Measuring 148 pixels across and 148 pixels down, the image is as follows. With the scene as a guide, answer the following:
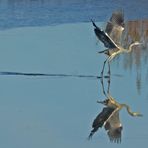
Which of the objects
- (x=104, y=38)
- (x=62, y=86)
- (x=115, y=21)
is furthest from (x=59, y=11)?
(x=62, y=86)

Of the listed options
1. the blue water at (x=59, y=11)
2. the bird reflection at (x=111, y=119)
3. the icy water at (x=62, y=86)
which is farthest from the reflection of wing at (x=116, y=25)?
the blue water at (x=59, y=11)

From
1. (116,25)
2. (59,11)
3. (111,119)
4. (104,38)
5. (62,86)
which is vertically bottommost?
(111,119)

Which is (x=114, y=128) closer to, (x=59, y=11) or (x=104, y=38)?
(x=104, y=38)

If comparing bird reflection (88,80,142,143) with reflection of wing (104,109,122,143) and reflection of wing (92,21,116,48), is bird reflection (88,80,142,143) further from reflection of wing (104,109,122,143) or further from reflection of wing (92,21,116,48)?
reflection of wing (92,21,116,48)

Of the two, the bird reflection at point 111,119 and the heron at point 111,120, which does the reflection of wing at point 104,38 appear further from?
the heron at point 111,120

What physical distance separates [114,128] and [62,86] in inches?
70.9

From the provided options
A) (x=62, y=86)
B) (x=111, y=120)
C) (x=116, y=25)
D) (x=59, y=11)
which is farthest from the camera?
(x=59, y=11)

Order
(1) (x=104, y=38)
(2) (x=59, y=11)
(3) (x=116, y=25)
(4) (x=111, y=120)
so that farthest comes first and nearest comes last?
(2) (x=59, y=11)
(3) (x=116, y=25)
(1) (x=104, y=38)
(4) (x=111, y=120)

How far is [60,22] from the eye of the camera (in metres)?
13.7

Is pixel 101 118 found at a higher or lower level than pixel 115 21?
lower

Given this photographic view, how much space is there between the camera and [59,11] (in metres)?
14.7

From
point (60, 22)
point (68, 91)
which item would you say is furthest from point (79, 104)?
point (60, 22)

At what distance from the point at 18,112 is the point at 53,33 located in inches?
177

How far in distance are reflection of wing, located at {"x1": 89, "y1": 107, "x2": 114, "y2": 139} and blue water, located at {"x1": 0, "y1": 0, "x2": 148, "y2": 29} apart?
5.10 m
